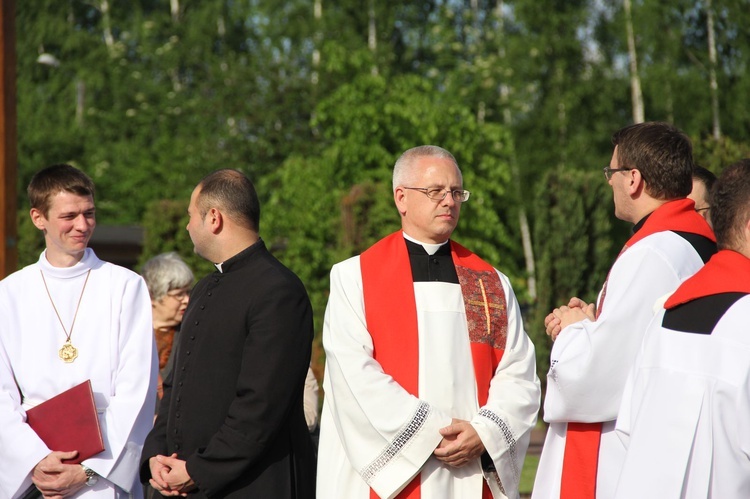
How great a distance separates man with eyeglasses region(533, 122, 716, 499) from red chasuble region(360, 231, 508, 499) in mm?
354

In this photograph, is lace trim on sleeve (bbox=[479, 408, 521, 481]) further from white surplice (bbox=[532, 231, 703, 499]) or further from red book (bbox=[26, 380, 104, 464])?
red book (bbox=[26, 380, 104, 464])

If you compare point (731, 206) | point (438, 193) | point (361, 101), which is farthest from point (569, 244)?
point (731, 206)

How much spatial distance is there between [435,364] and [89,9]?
105ft

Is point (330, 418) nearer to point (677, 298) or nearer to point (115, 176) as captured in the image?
point (677, 298)

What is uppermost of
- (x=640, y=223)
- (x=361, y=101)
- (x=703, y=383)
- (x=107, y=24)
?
(x=107, y=24)

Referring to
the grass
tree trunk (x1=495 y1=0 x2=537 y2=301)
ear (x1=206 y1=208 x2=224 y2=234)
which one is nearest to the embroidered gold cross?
ear (x1=206 y1=208 x2=224 y2=234)

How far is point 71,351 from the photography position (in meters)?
4.79

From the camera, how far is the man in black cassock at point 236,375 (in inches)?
158

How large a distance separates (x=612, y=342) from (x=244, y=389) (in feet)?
4.66

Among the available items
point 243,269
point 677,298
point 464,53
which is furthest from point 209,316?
point 464,53

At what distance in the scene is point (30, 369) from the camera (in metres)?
4.77

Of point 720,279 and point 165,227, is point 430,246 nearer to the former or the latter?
point 720,279

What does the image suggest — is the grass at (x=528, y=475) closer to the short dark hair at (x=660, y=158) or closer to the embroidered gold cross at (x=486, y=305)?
the embroidered gold cross at (x=486, y=305)

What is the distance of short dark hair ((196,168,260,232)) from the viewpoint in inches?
170
